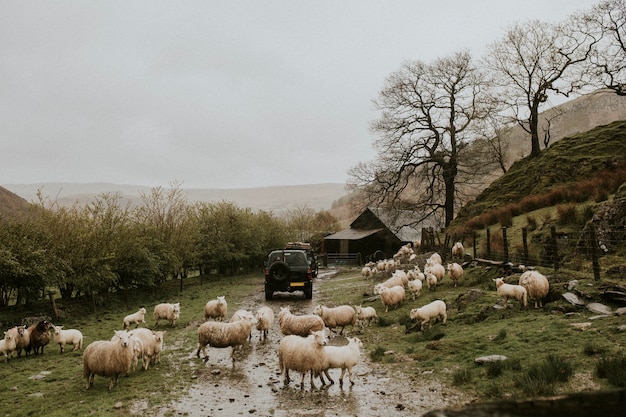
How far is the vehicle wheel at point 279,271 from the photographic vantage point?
20.2 m

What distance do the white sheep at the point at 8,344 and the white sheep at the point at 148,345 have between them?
15.0 ft

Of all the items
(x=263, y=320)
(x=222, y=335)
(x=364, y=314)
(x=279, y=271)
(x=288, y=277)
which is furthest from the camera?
(x=288, y=277)

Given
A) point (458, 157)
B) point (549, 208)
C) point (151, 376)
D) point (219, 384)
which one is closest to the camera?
point (219, 384)

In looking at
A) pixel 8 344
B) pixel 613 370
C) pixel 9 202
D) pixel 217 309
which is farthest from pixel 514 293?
pixel 9 202

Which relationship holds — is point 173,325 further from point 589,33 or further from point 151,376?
point 589,33

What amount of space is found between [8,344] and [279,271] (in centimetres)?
1145

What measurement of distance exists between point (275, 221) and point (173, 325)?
3668cm

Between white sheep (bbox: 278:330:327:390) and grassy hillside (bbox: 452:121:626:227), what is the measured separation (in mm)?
17663

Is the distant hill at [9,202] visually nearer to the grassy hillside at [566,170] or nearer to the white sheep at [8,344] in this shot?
the white sheep at [8,344]

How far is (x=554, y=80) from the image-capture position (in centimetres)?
3086

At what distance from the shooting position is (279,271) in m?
20.2

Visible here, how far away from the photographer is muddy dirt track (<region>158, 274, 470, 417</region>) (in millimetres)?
6848

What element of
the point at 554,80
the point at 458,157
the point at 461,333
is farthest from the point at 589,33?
the point at 461,333

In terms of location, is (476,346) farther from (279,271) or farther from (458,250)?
(458,250)
